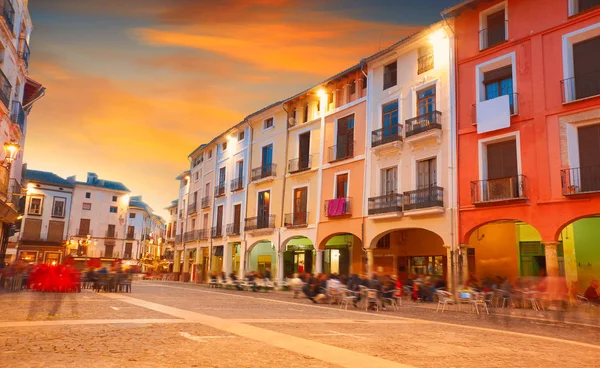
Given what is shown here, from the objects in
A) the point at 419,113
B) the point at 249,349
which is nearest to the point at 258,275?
the point at 419,113

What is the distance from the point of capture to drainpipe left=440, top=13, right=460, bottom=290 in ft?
68.1

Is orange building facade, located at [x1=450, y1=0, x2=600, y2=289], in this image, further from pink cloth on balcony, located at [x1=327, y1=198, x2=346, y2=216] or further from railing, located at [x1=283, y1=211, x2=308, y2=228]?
railing, located at [x1=283, y1=211, x2=308, y2=228]

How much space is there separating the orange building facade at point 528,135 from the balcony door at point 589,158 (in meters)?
0.04

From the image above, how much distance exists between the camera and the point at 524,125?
1928cm

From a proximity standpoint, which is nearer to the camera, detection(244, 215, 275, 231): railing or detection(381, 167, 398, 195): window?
detection(381, 167, 398, 195): window

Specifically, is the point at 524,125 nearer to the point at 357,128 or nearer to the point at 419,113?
the point at 419,113

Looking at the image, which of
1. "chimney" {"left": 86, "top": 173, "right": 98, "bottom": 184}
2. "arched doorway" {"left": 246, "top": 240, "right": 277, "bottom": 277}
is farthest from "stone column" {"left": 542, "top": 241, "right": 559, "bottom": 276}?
"chimney" {"left": 86, "top": 173, "right": 98, "bottom": 184}

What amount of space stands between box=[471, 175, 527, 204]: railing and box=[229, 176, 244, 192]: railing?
20.3 meters

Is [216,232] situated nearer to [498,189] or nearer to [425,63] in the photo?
[425,63]

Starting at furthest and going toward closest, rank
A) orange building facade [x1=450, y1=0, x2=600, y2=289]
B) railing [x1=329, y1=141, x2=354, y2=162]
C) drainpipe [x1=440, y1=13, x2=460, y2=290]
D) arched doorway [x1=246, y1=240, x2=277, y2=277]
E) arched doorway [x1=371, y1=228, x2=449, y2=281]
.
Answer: arched doorway [x1=246, y1=240, x2=277, y2=277], railing [x1=329, y1=141, x2=354, y2=162], arched doorway [x1=371, y1=228, x2=449, y2=281], drainpipe [x1=440, y1=13, x2=460, y2=290], orange building facade [x1=450, y1=0, x2=600, y2=289]

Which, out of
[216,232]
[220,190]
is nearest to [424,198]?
[220,190]

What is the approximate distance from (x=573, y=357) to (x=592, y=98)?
1277 cm

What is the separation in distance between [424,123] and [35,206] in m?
48.6

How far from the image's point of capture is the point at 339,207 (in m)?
26.7
